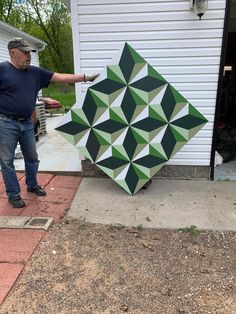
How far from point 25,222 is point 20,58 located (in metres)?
1.60

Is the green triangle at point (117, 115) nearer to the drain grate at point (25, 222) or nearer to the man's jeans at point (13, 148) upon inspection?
the man's jeans at point (13, 148)

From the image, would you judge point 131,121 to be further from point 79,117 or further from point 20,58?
point 20,58

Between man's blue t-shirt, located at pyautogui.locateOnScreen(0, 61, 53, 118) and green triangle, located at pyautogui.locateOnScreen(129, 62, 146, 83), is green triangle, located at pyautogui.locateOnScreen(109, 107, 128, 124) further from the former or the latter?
man's blue t-shirt, located at pyautogui.locateOnScreen(0, 61, 53, 118)

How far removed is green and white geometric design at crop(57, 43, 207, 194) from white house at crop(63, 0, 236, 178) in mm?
507

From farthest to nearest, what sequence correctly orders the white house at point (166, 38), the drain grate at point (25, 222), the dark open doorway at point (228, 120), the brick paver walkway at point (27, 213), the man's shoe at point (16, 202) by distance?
the dark open doorway at point (228, 120), the white house at point (166, 38), the man's shoe at point (16, 202), the drain grate at point (25, 222), the brick paver walkway at point (27, 213)

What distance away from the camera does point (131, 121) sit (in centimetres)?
384

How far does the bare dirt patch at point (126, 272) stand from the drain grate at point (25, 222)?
11cm

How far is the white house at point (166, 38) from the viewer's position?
3.97 m

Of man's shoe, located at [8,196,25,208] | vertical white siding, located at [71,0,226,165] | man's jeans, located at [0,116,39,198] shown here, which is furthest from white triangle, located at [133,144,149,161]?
man's shoe, located at [8,196,25,208]

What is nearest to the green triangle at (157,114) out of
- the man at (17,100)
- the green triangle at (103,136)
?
the green triangle at (103,136)

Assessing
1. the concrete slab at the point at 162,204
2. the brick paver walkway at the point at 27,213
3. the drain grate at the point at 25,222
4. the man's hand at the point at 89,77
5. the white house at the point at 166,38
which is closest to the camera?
the brick paver walkway at the point at 27,213

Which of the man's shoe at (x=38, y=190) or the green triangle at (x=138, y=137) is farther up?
the green triangle at (x=138, y=137)

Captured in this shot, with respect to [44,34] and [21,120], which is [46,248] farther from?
[44,34]

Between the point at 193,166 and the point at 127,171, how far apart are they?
1.04 m
